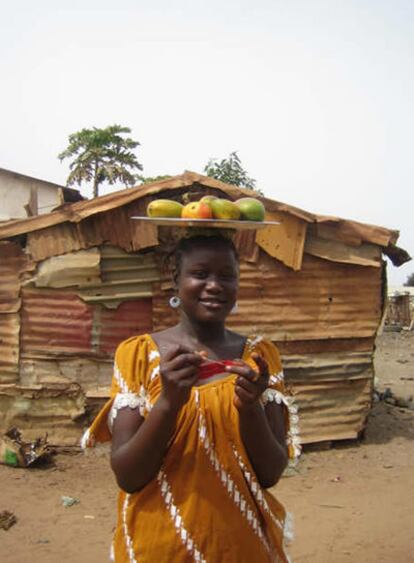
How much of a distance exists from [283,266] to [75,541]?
3.90 metres

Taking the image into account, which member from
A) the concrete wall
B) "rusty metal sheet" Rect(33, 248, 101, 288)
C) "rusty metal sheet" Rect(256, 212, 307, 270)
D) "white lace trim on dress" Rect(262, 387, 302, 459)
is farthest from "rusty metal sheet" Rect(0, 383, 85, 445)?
the concrete wall

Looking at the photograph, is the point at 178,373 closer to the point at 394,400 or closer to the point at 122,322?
the point at 122,322

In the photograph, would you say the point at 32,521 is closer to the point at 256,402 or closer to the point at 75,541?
the point at 75,541

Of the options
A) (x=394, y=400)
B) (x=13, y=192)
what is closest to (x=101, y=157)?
(x=13, y=192)

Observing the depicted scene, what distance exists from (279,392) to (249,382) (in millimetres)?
342

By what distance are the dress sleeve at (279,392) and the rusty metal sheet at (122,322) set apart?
4.94 metres

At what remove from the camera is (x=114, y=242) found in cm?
669

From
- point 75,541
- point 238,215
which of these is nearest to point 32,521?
point 75,541

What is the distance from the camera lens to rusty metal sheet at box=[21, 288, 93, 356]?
675cm


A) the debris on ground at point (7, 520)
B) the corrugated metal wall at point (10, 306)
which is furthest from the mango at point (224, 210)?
the corrugated metal wall at point (10, 306)

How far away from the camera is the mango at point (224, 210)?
5.97 feet

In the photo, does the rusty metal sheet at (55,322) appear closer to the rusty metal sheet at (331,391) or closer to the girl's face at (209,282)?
the rusty metal sheet at (331,391)

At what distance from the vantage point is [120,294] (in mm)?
6773

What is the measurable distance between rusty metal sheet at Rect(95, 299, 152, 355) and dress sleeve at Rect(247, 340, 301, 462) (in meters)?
4.94
